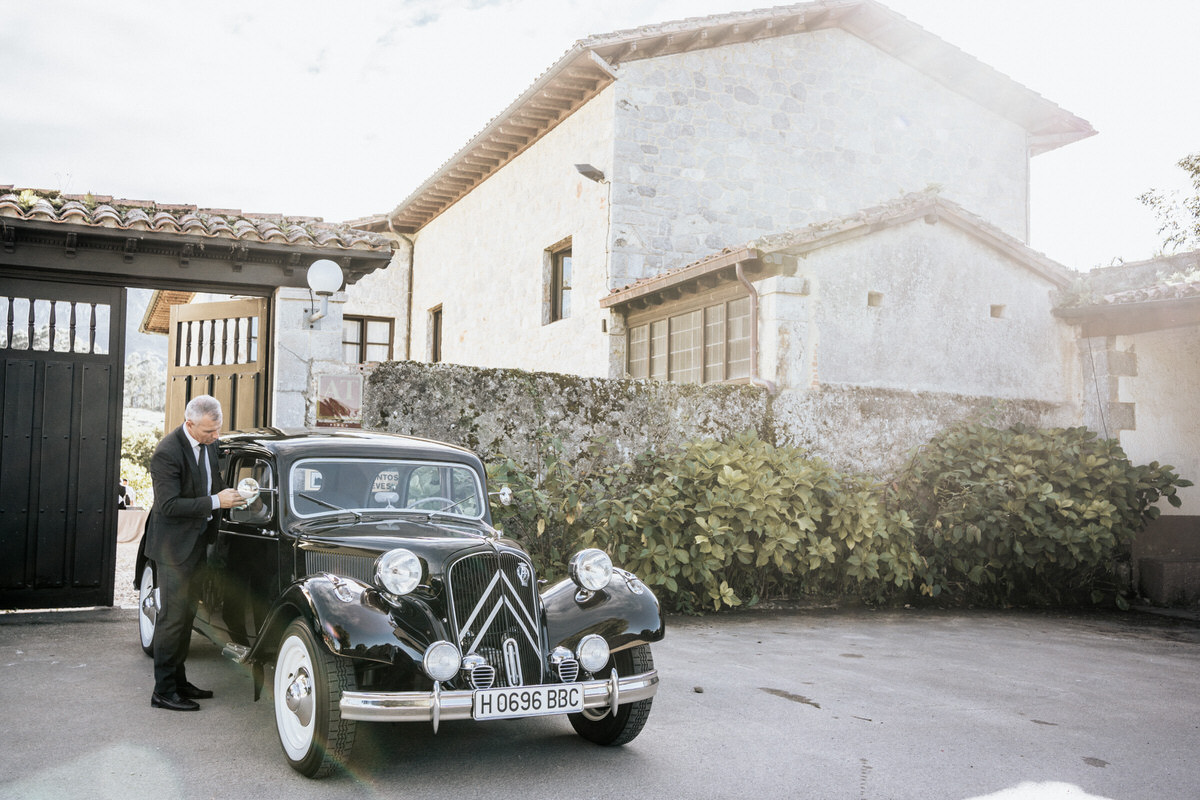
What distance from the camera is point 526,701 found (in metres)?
3.77

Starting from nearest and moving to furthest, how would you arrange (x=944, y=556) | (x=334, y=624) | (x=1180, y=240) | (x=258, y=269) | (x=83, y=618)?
(x=334, y=624)
(x=83, y=618)
(x=258, y=269)
(x=944, y=556)
(x=1180, y=240)

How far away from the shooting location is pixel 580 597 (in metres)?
4.43

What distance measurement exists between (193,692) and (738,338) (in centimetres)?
758

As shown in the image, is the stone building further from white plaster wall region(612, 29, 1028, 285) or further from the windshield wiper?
the windshield wiper

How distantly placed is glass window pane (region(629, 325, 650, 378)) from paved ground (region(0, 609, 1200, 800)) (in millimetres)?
6333

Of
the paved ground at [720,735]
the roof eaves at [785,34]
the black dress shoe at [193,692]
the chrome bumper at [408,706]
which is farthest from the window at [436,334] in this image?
the chrome bumper at [408,706]

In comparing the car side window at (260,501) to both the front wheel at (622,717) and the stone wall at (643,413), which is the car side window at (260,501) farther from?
the stone wall at (643,413)

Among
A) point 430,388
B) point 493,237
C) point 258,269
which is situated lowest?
point 430,388

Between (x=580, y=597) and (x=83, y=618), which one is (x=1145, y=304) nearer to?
(x=580, y=597)

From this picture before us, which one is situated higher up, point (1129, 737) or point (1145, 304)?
point (1145, 304)

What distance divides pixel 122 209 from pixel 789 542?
6.54 m

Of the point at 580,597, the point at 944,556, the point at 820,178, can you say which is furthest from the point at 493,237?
the point at 580,597

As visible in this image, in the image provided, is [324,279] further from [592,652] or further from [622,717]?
[622,717]

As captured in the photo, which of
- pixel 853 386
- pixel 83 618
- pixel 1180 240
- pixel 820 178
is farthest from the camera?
pixel 1180 240
